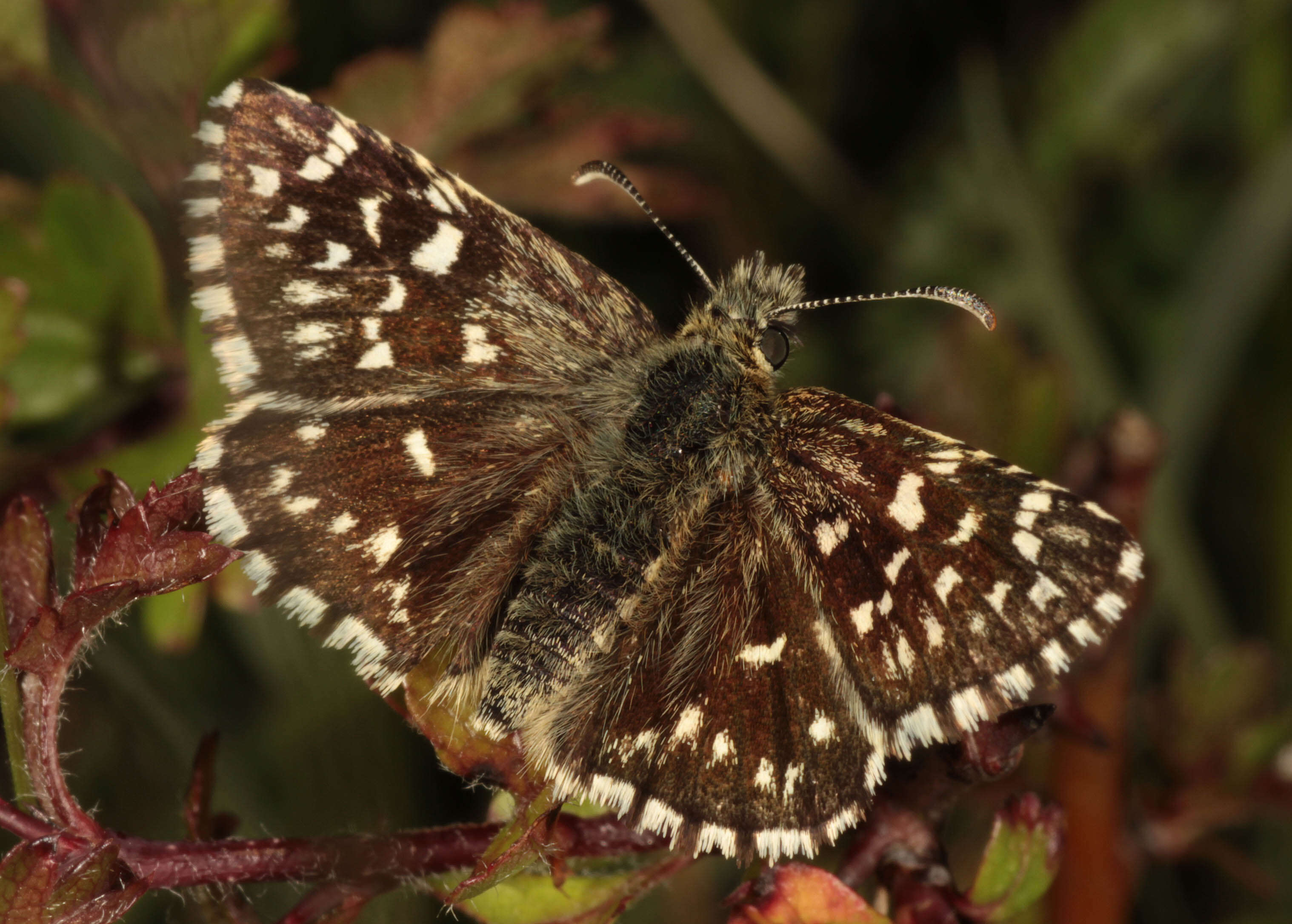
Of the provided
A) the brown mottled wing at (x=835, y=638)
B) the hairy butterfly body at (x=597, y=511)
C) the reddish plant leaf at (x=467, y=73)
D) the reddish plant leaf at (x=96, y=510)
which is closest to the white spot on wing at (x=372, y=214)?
the hairy butterfly body at (x=597, y=511)

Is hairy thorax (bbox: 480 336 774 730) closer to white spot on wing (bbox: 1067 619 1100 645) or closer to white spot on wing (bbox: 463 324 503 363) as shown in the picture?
white spot on wing (bbox: 463 324 503 363)

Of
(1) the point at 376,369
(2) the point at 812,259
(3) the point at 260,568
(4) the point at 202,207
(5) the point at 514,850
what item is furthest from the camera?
(2) the point at 812,259

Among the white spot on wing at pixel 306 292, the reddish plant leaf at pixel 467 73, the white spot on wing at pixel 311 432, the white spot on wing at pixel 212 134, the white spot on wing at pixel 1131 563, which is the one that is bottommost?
the white spot on wing at pixel 1131 563

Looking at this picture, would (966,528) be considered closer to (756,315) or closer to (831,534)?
(831,534)

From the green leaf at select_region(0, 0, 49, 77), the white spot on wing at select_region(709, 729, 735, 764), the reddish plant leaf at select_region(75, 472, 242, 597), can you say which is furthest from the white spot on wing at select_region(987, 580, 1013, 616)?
the green leaf at select_region(0, 0, 49, 77)

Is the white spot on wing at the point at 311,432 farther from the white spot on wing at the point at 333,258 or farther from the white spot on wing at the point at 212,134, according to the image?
the white spot on wing at the point at 212,134

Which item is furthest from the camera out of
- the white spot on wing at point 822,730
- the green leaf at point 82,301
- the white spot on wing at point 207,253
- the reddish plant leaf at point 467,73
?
the reddish plant leaf at point 467,73

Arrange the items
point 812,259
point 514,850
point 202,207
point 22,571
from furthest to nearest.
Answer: point 812,259 → point 202,207 → point 22,571 → point 514,850

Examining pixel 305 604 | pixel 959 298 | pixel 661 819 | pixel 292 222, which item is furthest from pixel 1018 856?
pixel 292 222
